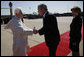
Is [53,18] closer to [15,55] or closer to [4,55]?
[15,55]

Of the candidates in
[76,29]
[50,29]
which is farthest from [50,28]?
[76,29]

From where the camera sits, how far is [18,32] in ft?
9.29

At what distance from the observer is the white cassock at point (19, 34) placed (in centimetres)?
283

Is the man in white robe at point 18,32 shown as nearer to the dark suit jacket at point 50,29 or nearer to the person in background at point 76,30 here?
the dark suit jacket at point 50,29

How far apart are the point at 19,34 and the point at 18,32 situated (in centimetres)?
8

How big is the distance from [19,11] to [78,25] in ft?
5.02

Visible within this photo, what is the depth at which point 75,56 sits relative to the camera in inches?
135

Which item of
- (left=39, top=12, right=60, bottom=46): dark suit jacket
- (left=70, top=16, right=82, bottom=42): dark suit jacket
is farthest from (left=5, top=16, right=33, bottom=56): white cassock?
(left=70, top=16, right=82, bottom=42): dark suit jacket

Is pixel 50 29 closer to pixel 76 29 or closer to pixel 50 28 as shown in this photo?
pixel 50 28

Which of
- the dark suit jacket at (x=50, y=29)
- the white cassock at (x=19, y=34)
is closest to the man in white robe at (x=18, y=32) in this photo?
the white cassock at (x=19, y=34)

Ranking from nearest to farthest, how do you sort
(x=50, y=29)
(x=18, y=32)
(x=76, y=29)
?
(x=18, y=32), (x=50, y=29), (x=76, y=29)

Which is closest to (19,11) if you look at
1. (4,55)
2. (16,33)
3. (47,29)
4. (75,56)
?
(16,33)

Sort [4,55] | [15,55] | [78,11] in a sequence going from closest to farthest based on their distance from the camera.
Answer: [15,55] < [78,11] < [4,55]

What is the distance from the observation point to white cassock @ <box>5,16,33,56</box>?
2826mm
